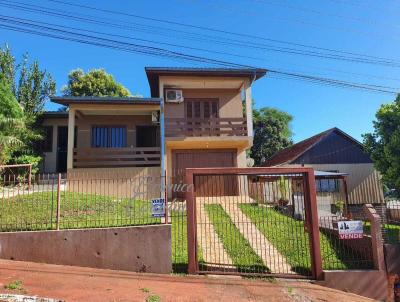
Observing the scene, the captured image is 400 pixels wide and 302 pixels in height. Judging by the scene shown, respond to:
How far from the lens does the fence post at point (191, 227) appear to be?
8289 mm

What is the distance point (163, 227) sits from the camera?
835 centimetres

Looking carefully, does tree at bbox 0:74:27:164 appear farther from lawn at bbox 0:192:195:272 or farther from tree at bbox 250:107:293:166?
tree at bbox 250:107:293:166

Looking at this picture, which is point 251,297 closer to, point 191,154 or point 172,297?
point 172,297

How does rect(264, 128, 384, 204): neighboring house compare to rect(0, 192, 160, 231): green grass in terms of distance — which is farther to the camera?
rect(264, 128, 384, 204): neighboring house

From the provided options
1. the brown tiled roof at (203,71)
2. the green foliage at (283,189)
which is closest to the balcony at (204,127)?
the brown tiled roof at (203,71)

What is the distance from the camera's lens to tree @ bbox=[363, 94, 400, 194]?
45.5ft

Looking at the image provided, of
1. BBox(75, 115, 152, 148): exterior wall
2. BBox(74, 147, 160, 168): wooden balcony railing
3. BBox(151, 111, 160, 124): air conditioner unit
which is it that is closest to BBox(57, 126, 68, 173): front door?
BBox(75, 115, 152, 148): exterior wall

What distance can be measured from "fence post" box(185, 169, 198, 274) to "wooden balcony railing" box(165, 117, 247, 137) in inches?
344

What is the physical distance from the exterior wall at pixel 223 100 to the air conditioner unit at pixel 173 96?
0.37m

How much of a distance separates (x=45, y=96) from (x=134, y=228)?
14.5 metres

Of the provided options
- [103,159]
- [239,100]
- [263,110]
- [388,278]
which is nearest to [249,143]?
[239,100]

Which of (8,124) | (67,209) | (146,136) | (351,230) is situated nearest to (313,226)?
(351,230)

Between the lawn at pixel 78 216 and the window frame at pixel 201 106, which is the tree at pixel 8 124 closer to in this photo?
the lawn at pixel 78 216

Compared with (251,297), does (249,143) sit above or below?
above
